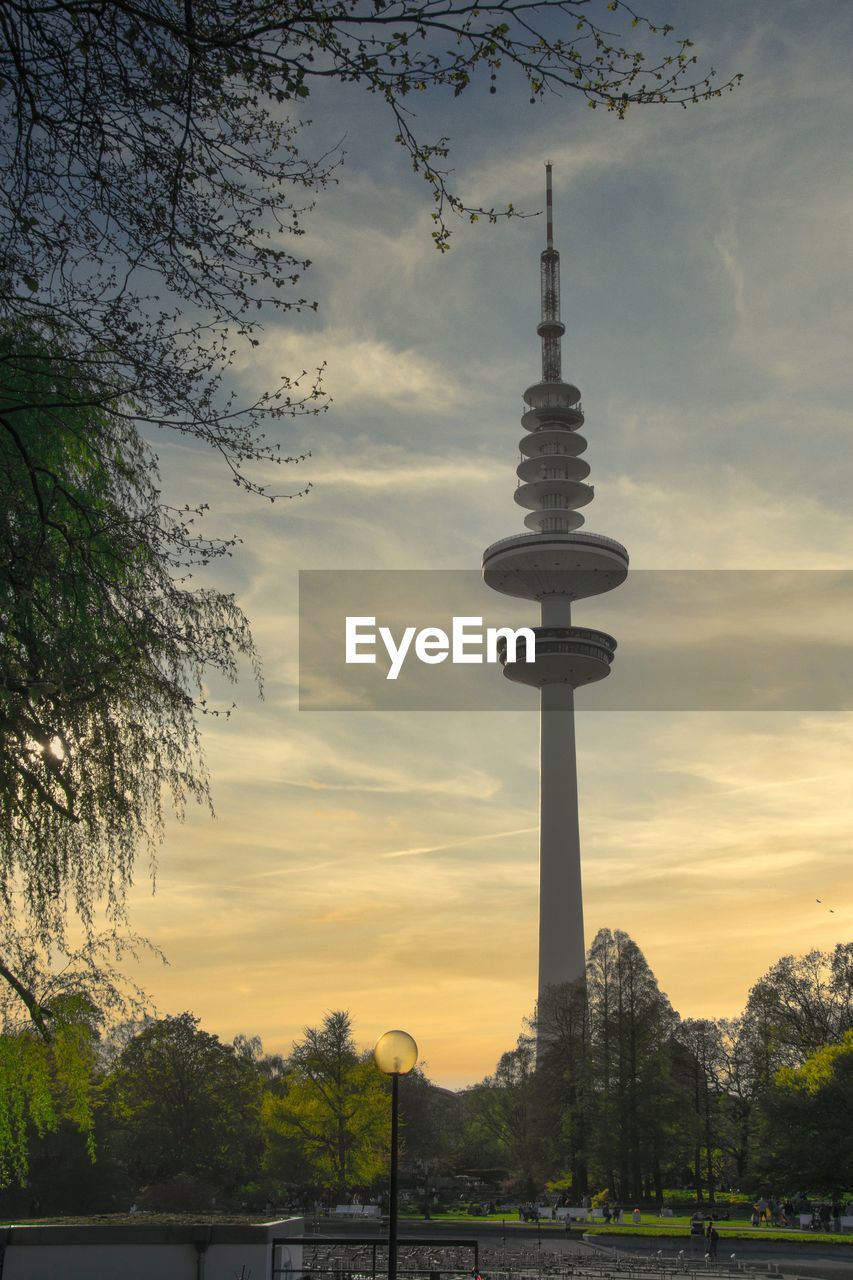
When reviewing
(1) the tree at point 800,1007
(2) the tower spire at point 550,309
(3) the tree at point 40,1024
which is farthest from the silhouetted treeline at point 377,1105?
(2) the tower spire at point 550,309

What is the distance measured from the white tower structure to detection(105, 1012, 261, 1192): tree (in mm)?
48461

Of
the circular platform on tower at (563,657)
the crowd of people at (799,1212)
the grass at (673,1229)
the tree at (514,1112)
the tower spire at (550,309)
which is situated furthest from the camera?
the tower spire at (550,309)

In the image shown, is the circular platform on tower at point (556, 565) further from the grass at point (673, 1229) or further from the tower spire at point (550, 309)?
the grass at point (673, 1229)

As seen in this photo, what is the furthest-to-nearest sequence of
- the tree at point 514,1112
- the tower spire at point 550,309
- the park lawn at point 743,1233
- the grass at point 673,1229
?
1. the tower spire at point 550,309
2. the tree at point 514,1112
3. the grass at point 673,1229
4. the park lawn at point 743,1233

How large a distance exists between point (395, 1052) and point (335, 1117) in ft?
186

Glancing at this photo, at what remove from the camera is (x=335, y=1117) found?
220 feet

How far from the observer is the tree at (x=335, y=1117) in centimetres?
6675

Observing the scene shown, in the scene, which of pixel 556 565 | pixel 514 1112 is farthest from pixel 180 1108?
pixel 556 565

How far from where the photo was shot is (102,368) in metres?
14.1

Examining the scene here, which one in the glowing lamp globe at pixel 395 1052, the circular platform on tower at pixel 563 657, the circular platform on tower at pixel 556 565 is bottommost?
the glowing lamp globe at pixel 395 1052

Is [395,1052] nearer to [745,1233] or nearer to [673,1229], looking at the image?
[745,1233]

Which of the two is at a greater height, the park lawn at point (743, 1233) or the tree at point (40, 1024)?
the tree at point (40, 1024)

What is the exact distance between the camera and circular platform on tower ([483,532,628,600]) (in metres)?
117

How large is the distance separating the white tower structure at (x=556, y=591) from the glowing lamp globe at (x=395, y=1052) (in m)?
97.5
